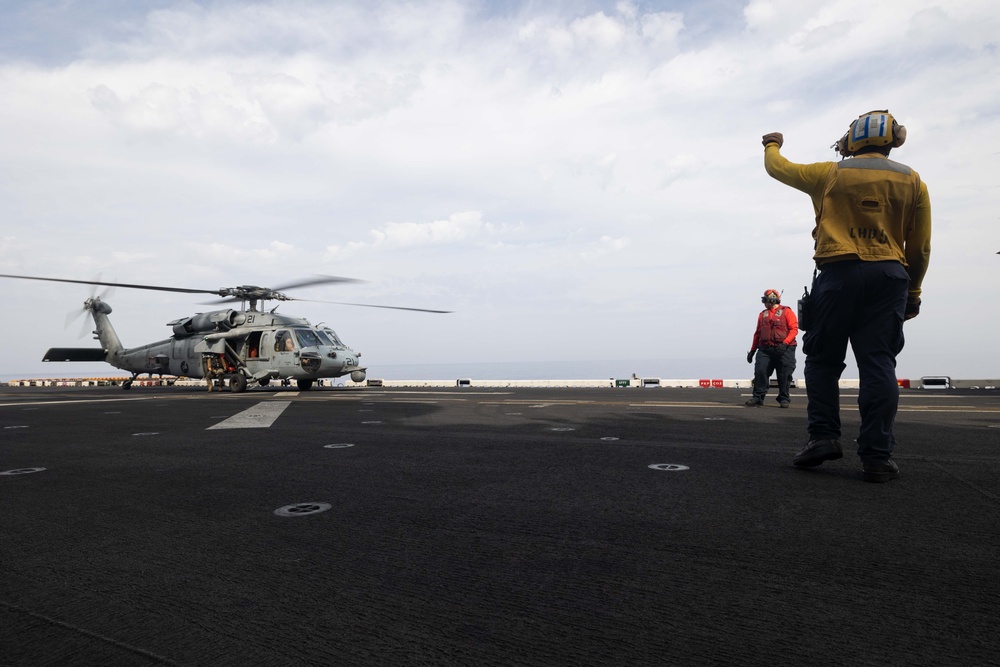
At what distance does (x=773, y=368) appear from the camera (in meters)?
10.7

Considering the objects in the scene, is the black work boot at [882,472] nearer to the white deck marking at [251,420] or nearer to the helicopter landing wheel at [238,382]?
the white deck marking at [251,420]

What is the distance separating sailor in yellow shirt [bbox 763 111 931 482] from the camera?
12.3ft

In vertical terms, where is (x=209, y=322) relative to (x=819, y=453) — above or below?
above

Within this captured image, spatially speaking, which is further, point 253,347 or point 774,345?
point 253,347

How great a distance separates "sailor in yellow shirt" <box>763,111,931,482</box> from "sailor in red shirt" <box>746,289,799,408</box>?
6.73 meters

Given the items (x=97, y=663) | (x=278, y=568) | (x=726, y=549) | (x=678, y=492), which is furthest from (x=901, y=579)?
(x=97, y=663)

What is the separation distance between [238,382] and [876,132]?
19.9 meters

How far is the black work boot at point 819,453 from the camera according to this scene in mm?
3768

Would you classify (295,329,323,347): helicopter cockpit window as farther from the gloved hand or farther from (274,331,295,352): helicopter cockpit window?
the gloved hand

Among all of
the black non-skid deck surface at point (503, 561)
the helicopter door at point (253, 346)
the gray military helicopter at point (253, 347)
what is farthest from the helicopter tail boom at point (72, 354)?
the black non-skid deck surface at point (503, 561)

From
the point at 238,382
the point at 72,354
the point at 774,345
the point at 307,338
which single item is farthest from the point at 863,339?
the point at 72,354

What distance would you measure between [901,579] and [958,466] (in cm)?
259

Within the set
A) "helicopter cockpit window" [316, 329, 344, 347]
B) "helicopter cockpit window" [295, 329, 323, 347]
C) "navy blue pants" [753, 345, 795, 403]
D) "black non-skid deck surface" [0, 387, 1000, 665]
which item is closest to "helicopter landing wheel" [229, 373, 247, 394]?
"helicopter cockpit window" [295, 329, 323, 347]

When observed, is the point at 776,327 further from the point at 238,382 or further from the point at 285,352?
the point at 238,382
